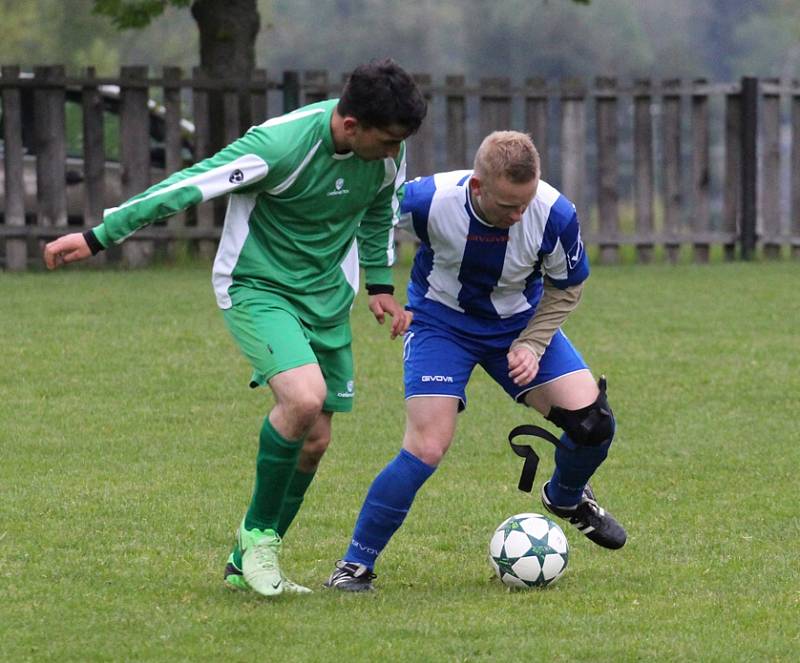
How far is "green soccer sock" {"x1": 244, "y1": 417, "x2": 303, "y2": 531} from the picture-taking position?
5320mm

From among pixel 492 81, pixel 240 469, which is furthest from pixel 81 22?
pixel 240 469

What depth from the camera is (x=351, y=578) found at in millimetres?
5461

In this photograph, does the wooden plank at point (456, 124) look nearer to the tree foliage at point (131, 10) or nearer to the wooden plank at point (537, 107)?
the wooden plank at point (537, 107)

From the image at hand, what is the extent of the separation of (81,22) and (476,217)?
161 feet

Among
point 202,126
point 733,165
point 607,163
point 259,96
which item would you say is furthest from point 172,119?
point 733,165

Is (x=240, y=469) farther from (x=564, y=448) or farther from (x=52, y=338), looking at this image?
(x=52, y=338)

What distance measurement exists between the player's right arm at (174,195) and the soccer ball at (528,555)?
150 cm

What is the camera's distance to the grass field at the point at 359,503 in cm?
488

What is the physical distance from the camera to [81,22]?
52.6 meters

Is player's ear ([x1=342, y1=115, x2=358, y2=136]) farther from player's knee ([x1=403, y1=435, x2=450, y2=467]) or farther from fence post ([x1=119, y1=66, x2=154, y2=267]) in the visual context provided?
fence post ([x1=119, y1=66, x2=154, y2=267])

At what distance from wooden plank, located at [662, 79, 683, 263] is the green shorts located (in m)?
11.9

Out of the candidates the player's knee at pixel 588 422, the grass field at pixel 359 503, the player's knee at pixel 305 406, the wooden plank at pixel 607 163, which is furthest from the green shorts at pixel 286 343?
the wooden plank at pixel 607 163

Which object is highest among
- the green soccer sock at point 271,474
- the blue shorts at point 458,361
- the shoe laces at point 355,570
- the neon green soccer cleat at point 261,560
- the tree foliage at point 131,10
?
the tree foliage at point 131,10

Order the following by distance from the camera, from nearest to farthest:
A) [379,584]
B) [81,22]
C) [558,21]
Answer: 1. [379,584]
2. [81,22]
3. [558,21]
